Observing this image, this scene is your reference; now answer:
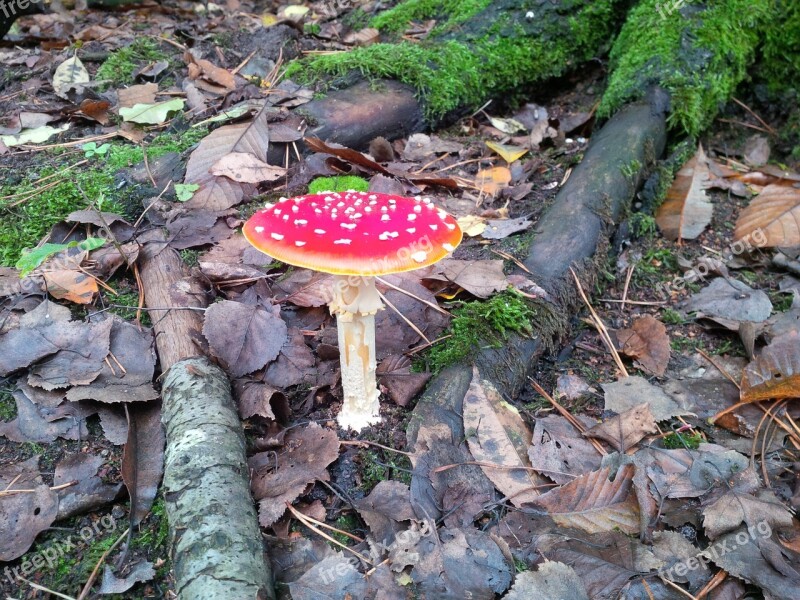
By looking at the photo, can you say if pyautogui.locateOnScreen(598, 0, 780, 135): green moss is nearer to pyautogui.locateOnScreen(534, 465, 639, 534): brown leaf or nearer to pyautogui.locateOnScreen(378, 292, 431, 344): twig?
pyautogui.locateOnScreen(378, 292, 431, 344): twig

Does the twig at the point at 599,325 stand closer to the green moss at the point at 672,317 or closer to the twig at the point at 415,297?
the green moss at the point at 672,317

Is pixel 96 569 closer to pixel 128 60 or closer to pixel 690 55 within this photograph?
pixel 128 60

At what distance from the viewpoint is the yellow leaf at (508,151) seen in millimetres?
4246

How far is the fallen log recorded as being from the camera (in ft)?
5.67

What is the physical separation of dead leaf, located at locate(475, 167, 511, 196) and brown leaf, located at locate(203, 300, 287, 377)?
1.87 m

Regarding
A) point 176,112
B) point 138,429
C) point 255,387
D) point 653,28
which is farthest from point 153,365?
point 653,28

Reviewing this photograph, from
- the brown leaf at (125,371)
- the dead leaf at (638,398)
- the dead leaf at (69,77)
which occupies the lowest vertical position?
the dead leaf at (638,398)

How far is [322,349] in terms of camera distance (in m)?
2.79

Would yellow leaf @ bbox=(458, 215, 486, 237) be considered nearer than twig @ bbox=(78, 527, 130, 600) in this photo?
No

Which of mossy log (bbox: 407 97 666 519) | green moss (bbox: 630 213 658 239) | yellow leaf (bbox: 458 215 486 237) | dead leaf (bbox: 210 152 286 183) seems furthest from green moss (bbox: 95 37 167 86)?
green moss (bbox: 630 213 658 239)

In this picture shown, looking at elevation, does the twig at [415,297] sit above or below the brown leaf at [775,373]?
above

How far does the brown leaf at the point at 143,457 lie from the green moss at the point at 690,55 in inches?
150

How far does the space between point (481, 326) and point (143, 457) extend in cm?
160

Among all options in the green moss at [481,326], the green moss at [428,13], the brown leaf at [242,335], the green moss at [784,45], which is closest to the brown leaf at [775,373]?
the green moss at [481,326]
